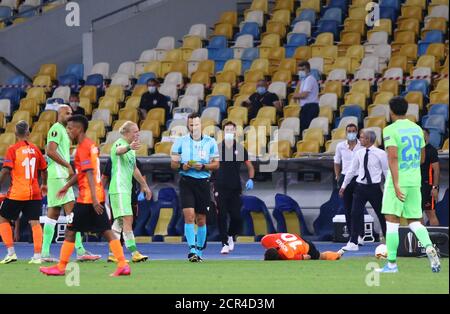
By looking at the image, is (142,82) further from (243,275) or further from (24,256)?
(243,275)

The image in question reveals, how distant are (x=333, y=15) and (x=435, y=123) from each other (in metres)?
6.88

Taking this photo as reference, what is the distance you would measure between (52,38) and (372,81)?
9.47 metres

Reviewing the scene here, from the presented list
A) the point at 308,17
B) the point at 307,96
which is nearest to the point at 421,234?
the point at 307,96

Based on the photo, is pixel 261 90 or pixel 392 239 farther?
pixel 261 90

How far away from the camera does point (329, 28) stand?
3127cm

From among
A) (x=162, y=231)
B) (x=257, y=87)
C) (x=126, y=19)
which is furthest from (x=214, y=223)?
(x=126, y=19)

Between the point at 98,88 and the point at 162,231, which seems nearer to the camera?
the point at 162,231

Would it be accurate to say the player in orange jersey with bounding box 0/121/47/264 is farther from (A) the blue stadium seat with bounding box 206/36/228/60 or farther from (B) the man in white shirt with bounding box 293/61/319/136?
(A) the blue stadium seat with bounding box 206/36/228/60

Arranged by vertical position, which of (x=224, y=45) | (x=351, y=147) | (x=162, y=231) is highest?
(x=224, y=45)

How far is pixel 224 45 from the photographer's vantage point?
32250 mm

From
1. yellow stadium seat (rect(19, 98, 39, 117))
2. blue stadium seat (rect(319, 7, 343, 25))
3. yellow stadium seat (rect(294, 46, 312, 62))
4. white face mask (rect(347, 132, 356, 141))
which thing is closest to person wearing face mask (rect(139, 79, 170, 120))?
yellow stadium seat (rect(294, 46, 312, 62))

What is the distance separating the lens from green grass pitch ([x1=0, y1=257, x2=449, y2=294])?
45.0ft

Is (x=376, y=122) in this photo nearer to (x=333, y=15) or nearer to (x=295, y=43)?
(x=295, y=43)

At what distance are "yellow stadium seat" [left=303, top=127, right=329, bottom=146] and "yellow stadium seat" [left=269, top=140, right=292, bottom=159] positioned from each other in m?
0.50
